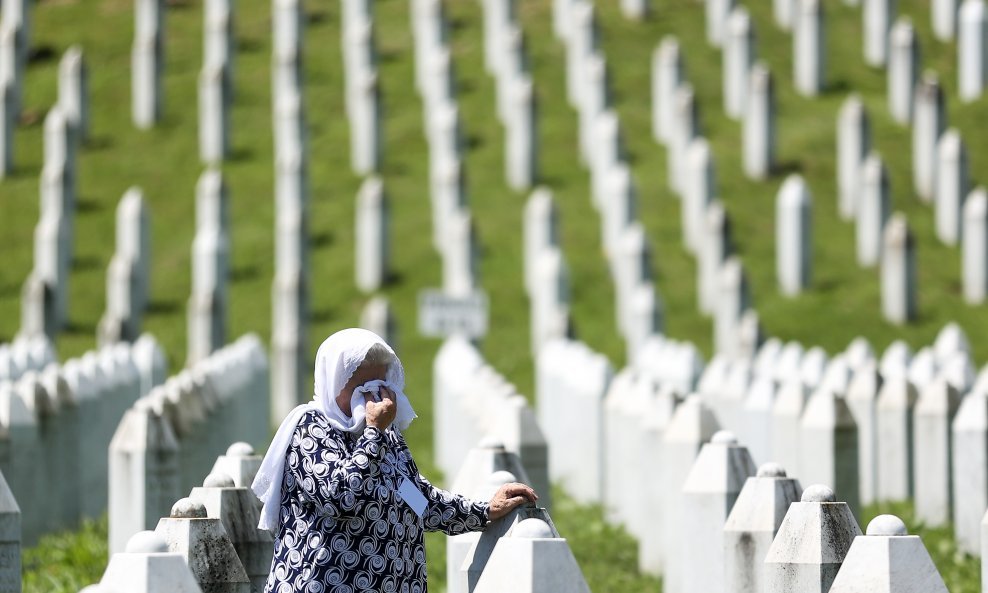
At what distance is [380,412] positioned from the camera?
201 inches

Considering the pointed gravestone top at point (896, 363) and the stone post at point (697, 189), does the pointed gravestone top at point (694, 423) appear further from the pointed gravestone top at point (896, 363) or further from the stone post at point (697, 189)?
the stone post at point (697, 189)

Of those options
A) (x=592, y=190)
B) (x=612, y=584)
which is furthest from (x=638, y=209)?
(x=612, y=584)

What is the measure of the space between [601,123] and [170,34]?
9770 mm

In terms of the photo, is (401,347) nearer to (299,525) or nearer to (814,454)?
(814,454)

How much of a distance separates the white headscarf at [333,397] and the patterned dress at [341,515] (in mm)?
27

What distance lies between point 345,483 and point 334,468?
0.18 feet

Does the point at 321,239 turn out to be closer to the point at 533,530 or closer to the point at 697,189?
the point at 697,189

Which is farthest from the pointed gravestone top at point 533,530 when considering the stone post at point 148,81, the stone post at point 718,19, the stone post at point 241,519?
the stone post at point 718,19

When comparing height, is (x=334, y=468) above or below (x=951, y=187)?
below


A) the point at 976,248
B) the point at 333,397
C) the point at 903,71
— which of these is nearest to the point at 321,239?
the point at 976,248

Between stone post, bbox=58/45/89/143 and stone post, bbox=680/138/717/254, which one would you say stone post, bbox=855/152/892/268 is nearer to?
stone post, bbox=680/138/717/254

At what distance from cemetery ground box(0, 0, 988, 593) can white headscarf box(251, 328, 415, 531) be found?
40.9 feet

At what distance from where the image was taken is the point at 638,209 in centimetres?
2548

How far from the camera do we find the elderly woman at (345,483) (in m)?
5.12
